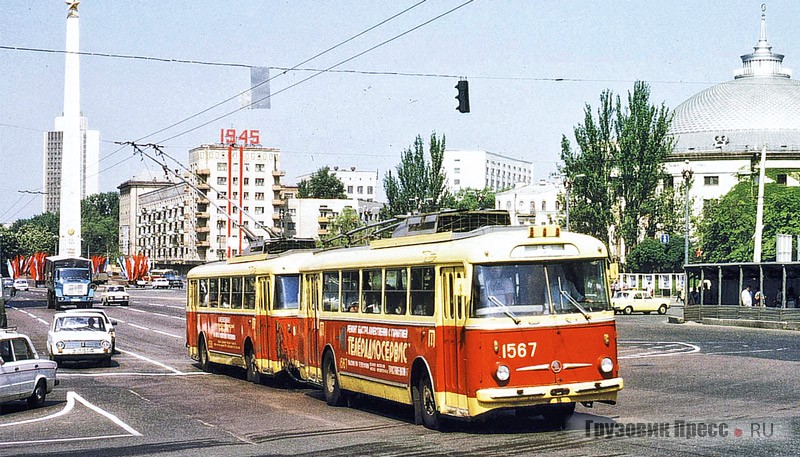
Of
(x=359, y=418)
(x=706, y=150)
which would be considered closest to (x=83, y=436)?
(x=359, y=418)

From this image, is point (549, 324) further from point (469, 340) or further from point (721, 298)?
point (721, 298)

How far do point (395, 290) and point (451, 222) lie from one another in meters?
1.31

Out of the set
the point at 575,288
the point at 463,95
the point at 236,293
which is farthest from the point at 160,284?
the point at 575,288

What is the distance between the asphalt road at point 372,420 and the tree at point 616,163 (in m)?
49.7

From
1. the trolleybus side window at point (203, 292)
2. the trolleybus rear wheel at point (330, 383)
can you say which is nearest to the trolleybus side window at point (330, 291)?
the trolleybus rear wheel at point (330, 383)

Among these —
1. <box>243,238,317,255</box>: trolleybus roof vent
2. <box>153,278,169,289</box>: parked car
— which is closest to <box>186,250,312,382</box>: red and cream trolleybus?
<box>243,238,317,255</box>: trolleybus roof vent

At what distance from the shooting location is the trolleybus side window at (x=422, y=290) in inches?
610

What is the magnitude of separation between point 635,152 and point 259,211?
7528 cm

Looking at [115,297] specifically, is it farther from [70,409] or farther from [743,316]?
[70,409]

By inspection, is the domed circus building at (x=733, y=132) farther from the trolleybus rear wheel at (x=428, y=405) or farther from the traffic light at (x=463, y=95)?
the trolleybus rear wheel at (x=428, y=405)

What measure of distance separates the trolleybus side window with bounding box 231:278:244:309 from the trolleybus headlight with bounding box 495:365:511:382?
12.1 metres

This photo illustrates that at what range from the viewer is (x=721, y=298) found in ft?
166

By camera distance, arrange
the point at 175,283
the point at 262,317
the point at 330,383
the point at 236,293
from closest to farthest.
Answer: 1. the point at 330,383
2. the point at 262,317
3. the point at 236,293
4. the point at 175,283

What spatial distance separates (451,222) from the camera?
16.9 m
